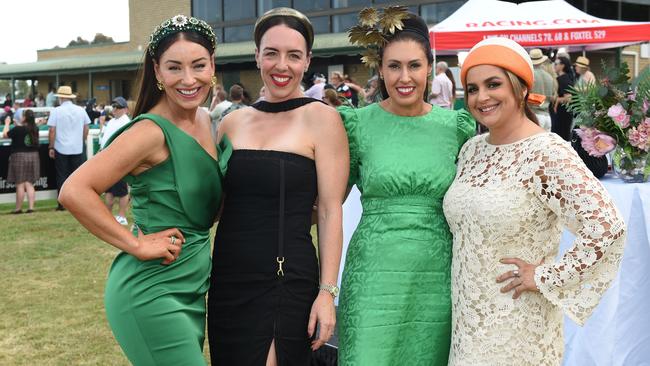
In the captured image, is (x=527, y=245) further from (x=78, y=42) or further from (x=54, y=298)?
(x=78, y=42)

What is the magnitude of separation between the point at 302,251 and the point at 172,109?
72 centimetres

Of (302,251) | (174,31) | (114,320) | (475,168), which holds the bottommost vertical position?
(114,320)

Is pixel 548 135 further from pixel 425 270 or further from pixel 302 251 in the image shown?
pixel 302 251

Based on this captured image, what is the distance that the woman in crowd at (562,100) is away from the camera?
12.1m

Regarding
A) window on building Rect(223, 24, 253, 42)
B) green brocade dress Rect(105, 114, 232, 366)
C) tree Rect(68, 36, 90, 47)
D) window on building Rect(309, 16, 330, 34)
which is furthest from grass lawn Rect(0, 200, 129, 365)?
tree Rect(68, 36, 90, 47)

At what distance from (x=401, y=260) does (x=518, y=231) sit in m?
0.47

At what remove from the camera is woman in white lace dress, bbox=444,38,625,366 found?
252 centimetres

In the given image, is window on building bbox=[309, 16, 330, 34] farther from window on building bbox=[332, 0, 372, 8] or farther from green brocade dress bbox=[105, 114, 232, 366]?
green brocade dress bbox=[105, 114, 232, 366]

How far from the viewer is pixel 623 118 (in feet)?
13.8

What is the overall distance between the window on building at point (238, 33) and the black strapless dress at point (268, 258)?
24011mm

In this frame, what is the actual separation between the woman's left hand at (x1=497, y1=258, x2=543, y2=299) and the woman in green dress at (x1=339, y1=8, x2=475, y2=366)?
0.30 m

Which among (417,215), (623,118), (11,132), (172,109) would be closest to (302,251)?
(417,215)

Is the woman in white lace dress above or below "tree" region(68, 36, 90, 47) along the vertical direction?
below

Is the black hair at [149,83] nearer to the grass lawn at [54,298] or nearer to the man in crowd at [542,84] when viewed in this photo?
the grass lawn at [54,298]
